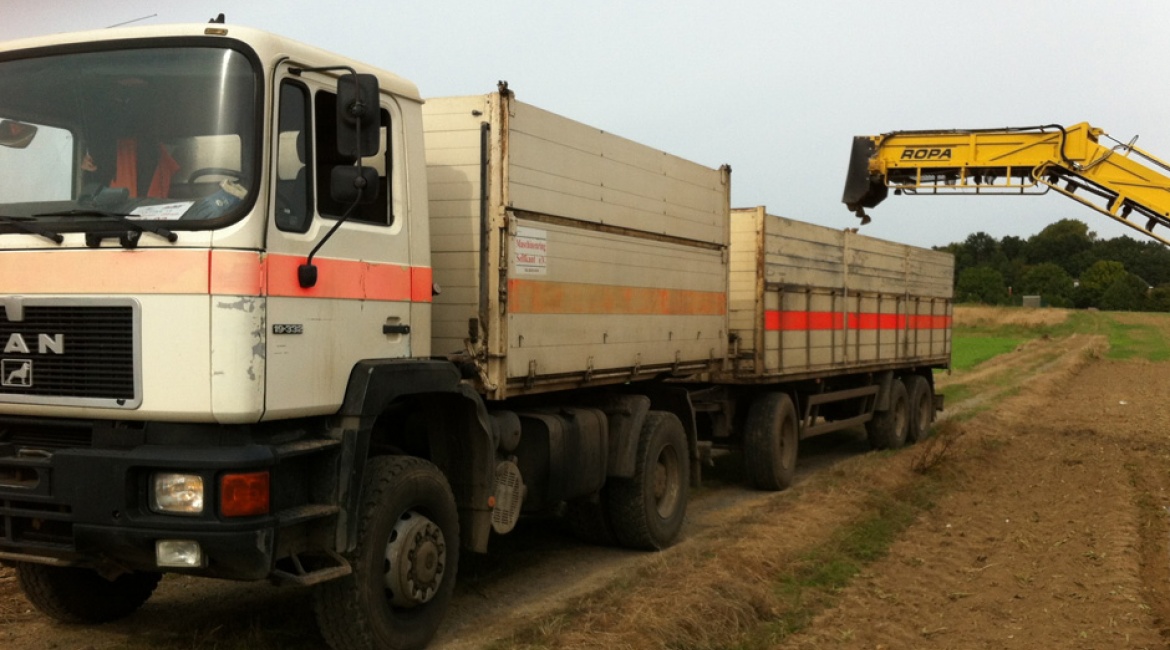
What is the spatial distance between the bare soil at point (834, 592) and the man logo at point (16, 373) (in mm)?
1654

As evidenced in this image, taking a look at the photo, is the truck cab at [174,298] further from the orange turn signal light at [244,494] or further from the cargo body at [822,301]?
the cargo body at [822,301]

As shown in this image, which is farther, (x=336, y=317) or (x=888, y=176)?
(x=888, y=176)

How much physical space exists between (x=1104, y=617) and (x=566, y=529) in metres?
4.29

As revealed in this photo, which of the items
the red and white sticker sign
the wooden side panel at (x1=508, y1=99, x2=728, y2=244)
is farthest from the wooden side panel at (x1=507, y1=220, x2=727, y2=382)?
the wooden side panel at (x1=508, y1=99, x2=728, y2=244)

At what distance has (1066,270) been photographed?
13075 cm

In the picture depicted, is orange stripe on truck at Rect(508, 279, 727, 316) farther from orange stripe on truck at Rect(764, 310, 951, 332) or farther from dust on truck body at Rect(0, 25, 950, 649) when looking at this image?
orange stripe on truck at Rect(764, 310, 951, 332)

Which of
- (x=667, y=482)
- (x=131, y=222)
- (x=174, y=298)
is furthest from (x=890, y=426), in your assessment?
(x=131, y=222)

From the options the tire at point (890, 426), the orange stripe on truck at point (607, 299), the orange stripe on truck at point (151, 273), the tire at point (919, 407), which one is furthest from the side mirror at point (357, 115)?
the tire at point (919, 407)

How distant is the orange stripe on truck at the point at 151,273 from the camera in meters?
4.52

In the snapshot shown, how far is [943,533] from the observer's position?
929cm

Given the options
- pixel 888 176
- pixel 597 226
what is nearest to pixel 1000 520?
pixel 597 226

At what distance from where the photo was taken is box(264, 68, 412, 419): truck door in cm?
479

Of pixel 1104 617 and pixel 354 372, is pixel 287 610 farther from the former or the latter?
pixel 1104 617

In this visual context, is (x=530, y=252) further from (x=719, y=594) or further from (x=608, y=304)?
(x=719, y=594)
